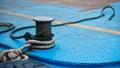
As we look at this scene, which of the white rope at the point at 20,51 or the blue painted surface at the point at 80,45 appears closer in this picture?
the white rope at the point at 20,51

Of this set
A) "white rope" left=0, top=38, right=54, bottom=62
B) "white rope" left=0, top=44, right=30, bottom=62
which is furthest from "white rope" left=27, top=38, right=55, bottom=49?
"white rope" left=0, top=44, right=30, bottom=62

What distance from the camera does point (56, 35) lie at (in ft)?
11.7

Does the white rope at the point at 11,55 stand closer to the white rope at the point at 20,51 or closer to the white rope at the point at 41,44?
the white rope at the point at 20,51

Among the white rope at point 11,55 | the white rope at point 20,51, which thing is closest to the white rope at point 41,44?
the white rope at point 20,51

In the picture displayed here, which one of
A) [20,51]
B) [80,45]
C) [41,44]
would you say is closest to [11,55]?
[20,51]

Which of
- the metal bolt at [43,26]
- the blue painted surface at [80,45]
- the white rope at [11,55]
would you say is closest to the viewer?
the white rope at [11,55]

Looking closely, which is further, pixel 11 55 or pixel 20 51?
pixel 20 51

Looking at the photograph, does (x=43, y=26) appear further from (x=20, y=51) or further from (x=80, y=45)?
(x=80, y=45)

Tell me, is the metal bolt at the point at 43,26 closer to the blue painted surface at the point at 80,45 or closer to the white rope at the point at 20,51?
the white rope at the point at 20,51

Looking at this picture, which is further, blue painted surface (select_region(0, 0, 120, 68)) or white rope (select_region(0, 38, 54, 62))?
blue painted surface (select_region(0, 0, 120, 68))

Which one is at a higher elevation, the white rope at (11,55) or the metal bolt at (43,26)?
the metal bolt at (43,26)

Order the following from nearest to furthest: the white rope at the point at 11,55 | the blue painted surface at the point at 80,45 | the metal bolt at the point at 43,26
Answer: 1. the white rope at the point at 11,55
2. the blue painted surface at the point at 80,45
3. the metal bolt at the point at 43,26

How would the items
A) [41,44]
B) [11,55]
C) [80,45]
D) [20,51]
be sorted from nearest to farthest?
[11,55], [20,51], [41,44], [80,45]

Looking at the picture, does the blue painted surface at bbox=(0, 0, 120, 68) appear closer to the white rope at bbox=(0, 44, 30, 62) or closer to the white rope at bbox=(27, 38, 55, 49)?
the white rope at bbox=(27, 38, 55, 49)
